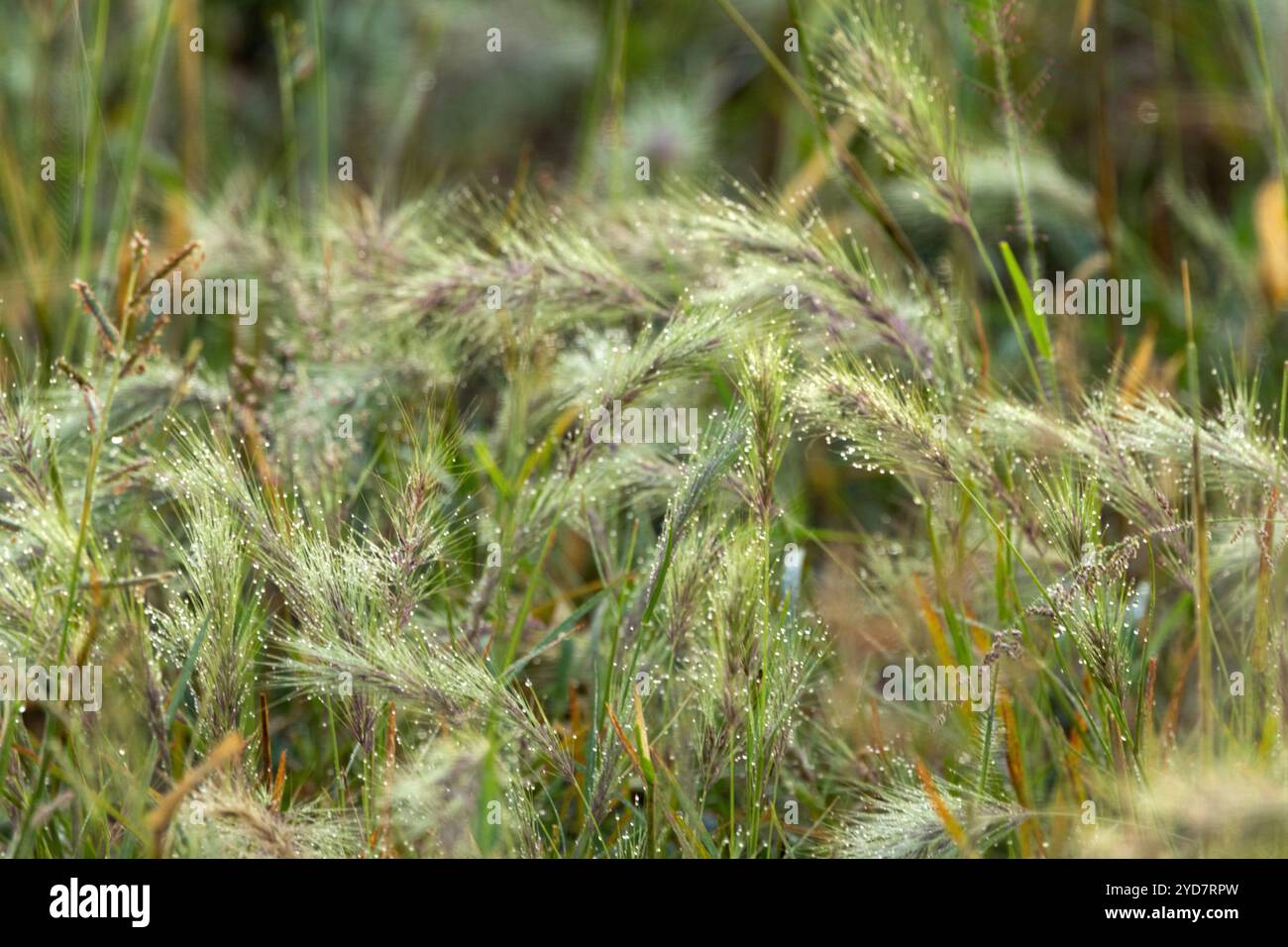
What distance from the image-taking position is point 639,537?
1.68m

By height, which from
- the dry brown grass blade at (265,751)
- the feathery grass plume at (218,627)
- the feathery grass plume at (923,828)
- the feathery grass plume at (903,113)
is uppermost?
the feathery grass plume at (903,113)

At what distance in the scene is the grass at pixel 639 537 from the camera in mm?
1197

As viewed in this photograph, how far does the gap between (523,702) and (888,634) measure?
60 cm

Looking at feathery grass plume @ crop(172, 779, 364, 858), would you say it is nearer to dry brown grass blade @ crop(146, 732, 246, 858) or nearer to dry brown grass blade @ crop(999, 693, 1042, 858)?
dry brown grass blade @ crop(146, 732, 246, 858)

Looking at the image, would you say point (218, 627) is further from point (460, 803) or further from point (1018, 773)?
point (1018, 773)

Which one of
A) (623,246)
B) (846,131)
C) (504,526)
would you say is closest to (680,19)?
(846,131)

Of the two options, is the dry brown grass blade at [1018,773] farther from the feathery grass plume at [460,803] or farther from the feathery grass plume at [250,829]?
the feathery grass plume at [250,829]

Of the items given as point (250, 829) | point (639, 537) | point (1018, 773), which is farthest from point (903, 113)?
point (250, 829)

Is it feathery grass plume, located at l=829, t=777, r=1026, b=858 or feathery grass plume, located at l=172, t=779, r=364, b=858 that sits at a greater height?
feathery grass plume, located at l=172, t=779, r=364, b=858

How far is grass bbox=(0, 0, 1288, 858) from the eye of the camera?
47.1 inches

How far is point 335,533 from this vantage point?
4.52 feet

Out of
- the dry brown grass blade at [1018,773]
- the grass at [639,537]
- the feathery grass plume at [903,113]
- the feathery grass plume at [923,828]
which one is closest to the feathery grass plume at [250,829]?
the grass at [639,537]

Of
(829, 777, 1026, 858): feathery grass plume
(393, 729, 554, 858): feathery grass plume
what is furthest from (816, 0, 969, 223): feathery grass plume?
(393, 729, 554, 858): feathery grass plume
